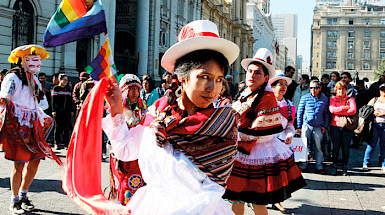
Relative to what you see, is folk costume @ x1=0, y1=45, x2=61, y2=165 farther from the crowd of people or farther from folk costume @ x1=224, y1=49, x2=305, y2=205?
folk costume @ x1=224, y1=49, x2=305, y2=205

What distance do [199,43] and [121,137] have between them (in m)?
0.85

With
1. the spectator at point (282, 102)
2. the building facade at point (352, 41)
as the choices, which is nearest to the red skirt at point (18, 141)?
the spectator at point (282, 102)

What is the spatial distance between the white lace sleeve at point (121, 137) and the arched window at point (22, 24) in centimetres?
1154

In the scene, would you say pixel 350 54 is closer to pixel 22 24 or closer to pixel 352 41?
pixel 352 41

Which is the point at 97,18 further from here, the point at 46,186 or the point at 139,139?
the point at 46,186

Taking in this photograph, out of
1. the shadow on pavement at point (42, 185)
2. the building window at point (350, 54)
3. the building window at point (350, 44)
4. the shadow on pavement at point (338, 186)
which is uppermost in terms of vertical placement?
the building window at point (350, 44)

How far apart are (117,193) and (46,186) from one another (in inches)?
105

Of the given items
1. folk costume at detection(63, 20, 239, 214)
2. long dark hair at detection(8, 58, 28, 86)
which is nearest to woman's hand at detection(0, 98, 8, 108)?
long dark hair at detection(8, 58, 28, 86)

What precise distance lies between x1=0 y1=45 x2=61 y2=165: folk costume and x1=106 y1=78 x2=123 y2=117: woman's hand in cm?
270

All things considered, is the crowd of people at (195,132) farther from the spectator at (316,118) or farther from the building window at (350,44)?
the building window at (350,44)

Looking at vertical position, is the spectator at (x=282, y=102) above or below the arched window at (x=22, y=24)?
below

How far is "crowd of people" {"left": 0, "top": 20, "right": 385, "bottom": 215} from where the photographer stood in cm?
220

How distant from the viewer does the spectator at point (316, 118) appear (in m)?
8.16

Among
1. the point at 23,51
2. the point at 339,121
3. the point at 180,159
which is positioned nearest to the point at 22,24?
the point at 23,51
